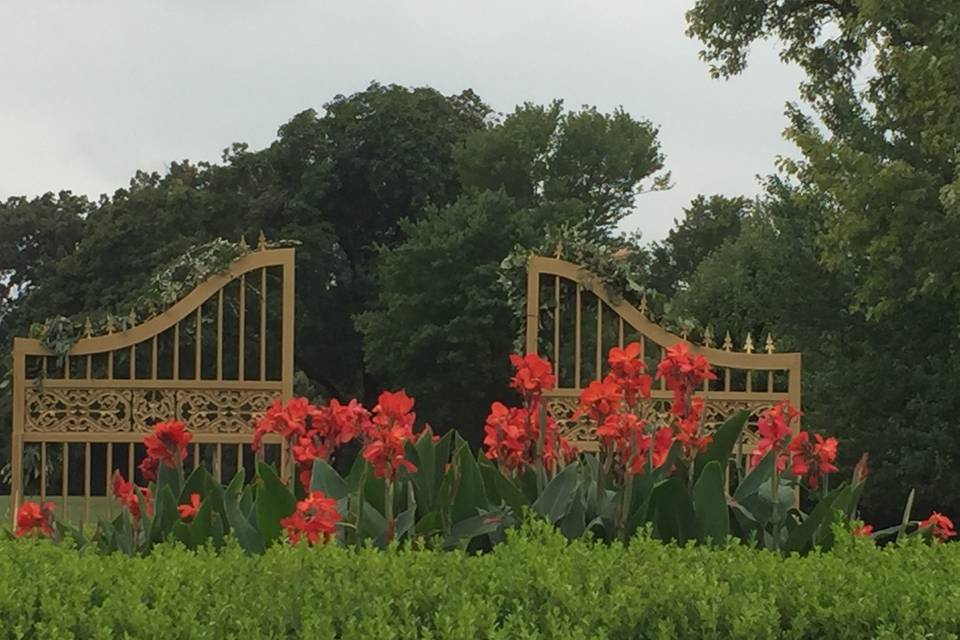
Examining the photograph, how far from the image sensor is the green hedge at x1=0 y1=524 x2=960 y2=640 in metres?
3.31

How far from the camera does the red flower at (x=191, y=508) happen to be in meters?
4.58

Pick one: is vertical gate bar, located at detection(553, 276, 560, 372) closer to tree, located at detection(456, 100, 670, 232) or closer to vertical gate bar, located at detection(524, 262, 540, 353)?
vertical gate bar, located at detection(524, 262, 540, 353)

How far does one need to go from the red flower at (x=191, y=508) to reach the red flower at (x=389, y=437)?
700mm

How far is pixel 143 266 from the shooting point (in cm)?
3181

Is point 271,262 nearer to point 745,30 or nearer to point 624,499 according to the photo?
point 624,499

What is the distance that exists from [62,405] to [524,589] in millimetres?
6259

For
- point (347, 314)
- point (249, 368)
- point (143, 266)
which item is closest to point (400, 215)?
point (347, 314)

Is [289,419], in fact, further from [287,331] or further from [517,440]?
[287,331]

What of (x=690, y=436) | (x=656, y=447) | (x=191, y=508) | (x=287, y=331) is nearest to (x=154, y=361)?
(x=287, y=331)

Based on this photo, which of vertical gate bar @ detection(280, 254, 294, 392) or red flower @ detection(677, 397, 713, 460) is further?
vertical gate bar @ detection(280, 254, 294, 392)

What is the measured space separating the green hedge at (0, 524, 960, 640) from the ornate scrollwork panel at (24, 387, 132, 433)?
5.27m

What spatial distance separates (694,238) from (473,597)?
3796 cm

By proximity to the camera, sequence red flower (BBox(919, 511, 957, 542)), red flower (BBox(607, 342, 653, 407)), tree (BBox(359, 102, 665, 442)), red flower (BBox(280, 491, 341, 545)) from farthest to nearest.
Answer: tree (BBox(359, 102, 665, 442)), red flower (BBox(919, 511, 957, 542)), red flower (BBox(607, 342, 653, 407)), red flower (BBox(280, 491, 341, 545))

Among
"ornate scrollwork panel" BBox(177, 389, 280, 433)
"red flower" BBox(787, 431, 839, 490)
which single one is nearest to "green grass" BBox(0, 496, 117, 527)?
"ornate scrollwork panel" BBox(177, 389, 280, 433)
